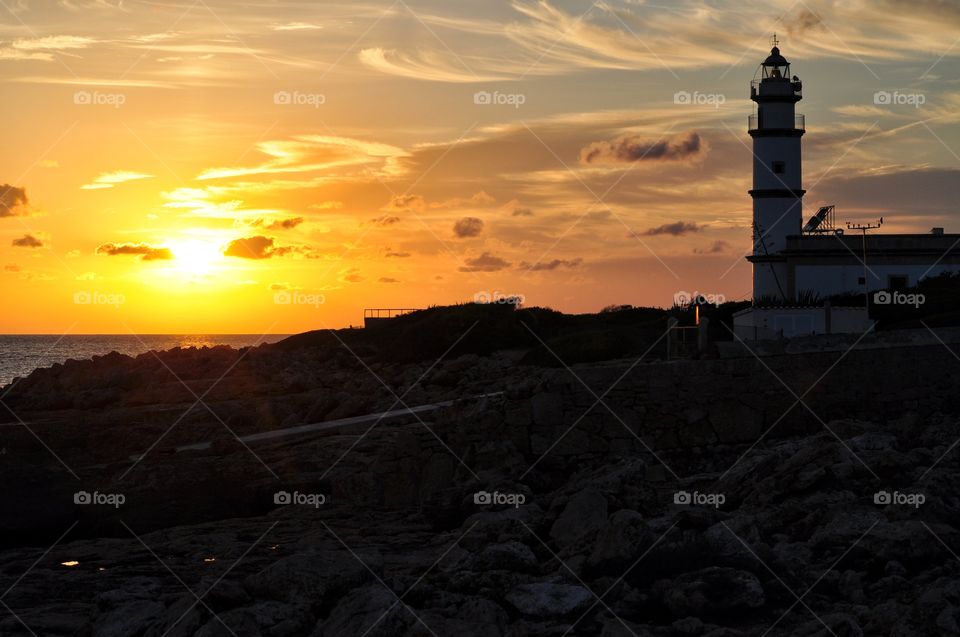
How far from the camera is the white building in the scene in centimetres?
4100

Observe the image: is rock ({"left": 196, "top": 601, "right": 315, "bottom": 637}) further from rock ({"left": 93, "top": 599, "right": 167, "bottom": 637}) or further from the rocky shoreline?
rock ({"left": 93, "top": 599, "right": 167, "bottom": 637})

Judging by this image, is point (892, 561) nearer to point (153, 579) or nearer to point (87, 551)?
point (153, 579)

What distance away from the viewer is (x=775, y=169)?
43.7 m

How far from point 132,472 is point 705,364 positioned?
10.1 metres

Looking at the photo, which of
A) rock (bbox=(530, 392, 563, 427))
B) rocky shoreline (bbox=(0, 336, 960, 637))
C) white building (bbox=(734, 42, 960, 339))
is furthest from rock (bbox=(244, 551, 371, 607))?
white building (bbox=(734, 42, 960, 339))

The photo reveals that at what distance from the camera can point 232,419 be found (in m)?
28.0

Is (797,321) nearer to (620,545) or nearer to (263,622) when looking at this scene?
(620,545)

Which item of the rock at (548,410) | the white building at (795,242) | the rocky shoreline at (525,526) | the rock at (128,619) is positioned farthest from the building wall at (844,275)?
the rock at (128,619)

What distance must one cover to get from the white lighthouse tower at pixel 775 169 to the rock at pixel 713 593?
34.0 m

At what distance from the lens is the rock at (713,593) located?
378 inches

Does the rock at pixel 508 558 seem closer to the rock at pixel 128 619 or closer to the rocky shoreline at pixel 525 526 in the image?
the rocky shoreline at pixel 525 526

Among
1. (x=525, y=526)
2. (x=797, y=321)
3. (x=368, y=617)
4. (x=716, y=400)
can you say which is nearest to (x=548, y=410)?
(x=716, y=400)

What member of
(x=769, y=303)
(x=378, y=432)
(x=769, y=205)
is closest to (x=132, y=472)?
(x=378, y=432)

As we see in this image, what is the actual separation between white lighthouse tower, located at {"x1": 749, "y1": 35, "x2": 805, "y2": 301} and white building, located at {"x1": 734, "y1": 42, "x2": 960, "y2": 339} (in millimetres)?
40
